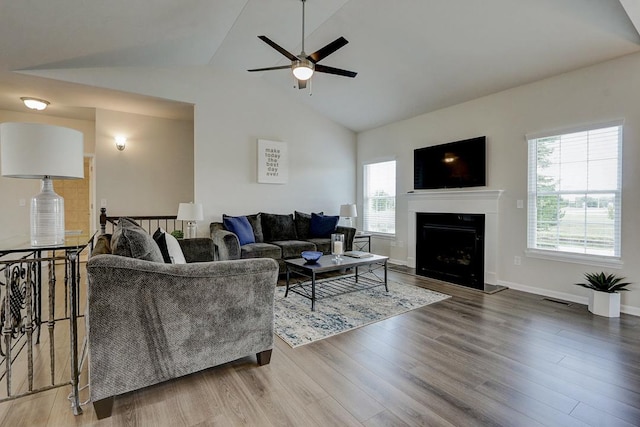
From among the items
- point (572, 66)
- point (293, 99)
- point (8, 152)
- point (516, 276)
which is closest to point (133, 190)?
point (293, 99)

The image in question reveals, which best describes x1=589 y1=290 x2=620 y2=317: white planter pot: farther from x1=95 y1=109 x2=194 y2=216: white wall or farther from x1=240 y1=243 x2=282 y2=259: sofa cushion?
x1=95 y1=109 x2=194 y2=216: white wall

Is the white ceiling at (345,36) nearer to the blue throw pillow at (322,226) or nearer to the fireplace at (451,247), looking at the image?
the fireplace at (451,247)

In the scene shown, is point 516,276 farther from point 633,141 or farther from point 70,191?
point 70,191

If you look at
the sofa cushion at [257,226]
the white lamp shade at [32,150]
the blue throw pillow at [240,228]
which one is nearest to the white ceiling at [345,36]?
the white lamp shade at [32,150]

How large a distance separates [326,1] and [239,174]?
290cm

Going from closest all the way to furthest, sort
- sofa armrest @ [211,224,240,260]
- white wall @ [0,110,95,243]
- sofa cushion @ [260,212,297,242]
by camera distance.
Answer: sofa armrest @ [211,224,240,260], white wall @ [0,110,95,243], sofa cushion @ [260,212,297,242]

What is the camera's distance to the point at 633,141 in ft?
10.4

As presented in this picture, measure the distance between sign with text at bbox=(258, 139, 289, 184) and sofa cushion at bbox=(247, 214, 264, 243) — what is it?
70cm

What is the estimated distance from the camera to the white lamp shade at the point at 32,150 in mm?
1749

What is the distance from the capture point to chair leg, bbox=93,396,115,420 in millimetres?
1631

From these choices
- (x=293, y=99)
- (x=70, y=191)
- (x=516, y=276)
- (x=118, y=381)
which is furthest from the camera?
(x=70, y=191)

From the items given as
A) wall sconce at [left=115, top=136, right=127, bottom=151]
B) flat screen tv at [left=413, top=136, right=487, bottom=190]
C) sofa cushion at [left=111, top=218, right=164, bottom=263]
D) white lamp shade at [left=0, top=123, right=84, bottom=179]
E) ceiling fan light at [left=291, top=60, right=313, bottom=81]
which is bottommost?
sofa cushion at [left=111, top=218, right=164, bottom=263]

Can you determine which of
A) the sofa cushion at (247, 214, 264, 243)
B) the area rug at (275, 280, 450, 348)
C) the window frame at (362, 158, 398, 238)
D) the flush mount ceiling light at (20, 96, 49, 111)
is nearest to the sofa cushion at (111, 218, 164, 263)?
the area rug at (275, 280, 450, 348)

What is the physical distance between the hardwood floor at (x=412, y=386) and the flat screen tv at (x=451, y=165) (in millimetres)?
2360
